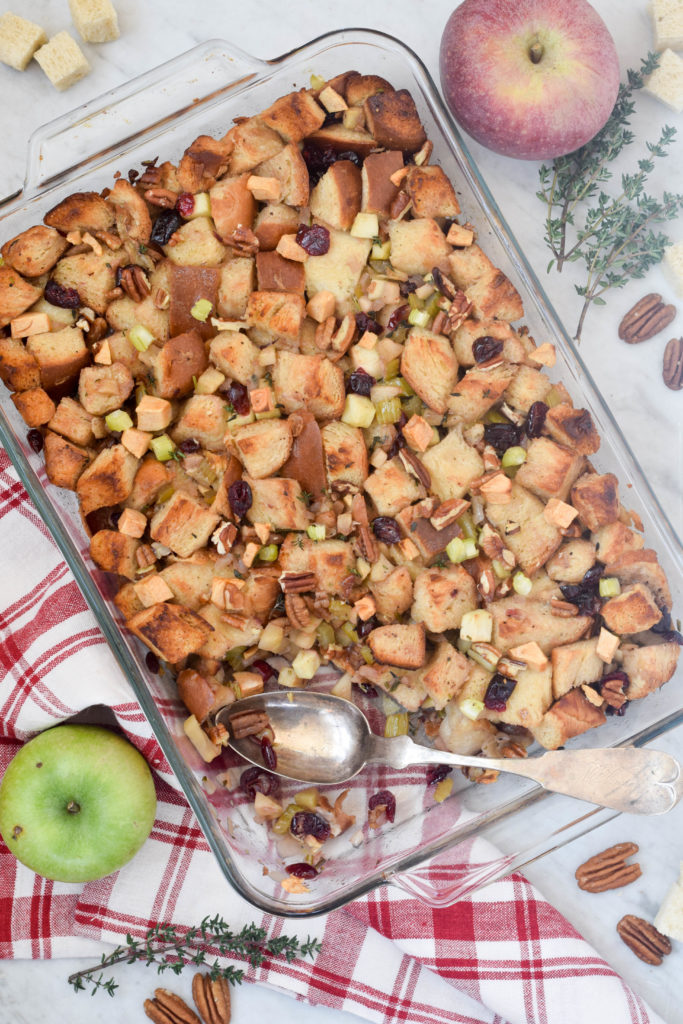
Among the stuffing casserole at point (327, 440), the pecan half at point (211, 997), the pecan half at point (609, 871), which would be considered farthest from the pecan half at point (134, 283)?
the pecan half at point (609, 871)

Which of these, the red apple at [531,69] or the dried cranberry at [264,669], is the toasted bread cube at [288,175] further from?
the dried cranberry at [264,669]

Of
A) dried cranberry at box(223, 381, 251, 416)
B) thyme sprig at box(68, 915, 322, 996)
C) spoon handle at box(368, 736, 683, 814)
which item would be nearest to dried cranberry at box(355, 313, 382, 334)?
dried cranberry at box(223, 381, 251, 416)

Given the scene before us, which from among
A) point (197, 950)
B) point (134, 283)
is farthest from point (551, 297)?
point (197, 950)

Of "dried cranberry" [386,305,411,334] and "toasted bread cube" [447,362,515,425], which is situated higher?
"dried cranberry" [386,305,411,334]

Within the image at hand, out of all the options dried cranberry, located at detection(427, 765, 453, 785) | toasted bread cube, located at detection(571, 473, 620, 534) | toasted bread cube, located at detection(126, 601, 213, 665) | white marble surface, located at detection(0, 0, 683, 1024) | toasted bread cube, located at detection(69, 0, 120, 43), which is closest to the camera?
toasted bread cube, located at detection(126, 601, 213, 665)

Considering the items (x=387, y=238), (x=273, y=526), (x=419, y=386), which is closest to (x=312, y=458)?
(x=273, y=526)

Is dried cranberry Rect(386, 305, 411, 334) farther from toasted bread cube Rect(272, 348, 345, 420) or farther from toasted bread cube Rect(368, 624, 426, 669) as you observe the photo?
toasted bread cube Rect(368, 624, 426, 669)

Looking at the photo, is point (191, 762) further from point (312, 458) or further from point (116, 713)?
point (312, 458)
